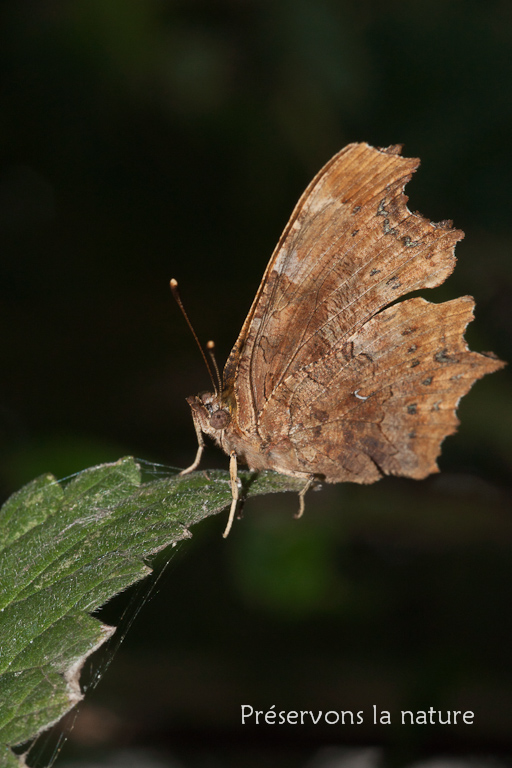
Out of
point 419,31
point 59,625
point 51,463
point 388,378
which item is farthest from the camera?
point 419,31

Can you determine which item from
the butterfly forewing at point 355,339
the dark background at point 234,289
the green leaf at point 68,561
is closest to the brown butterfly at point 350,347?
the butterfly forewing at point 355,339

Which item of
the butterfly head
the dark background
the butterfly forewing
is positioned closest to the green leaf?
the butterfly head

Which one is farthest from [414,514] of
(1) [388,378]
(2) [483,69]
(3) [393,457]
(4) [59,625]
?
(2) [483,69]

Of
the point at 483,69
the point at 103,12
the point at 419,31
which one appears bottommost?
the point at 483,69

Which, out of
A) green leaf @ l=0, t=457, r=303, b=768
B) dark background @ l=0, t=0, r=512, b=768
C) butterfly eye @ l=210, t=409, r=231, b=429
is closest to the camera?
green leaf @ l=0, t=457, r=303, b=768

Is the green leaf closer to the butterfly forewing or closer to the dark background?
the butterfly forewing

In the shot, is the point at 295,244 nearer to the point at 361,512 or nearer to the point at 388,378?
the point at 388,378

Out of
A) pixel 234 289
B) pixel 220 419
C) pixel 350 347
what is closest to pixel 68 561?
pixel 220 419
